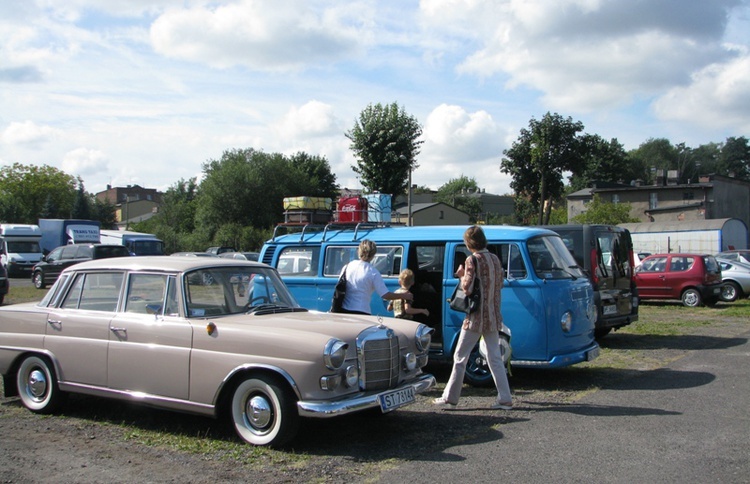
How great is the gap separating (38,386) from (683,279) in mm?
17160

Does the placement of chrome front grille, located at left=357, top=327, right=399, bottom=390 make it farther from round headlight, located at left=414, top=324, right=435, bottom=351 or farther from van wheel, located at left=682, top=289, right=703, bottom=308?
van wheel, located at left=682, top=289, right=703, bottom=308

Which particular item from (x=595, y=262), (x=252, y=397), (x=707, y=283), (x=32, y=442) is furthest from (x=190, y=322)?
(x=707, y=283)

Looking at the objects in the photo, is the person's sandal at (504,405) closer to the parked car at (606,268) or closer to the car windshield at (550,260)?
the car windshield at (550,260)

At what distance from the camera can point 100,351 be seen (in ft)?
21.5

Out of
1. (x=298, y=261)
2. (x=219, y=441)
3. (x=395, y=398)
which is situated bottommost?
(x=219, y=441)

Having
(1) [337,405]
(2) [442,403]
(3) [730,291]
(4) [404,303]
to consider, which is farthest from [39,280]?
(3) [730,291]

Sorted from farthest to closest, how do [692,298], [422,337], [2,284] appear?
1. [692,298]
2. [2,284]
3. [422,337]

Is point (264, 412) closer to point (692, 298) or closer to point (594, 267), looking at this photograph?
point (594, 267)

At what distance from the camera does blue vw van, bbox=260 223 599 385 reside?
7.96m

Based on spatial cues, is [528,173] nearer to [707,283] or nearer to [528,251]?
[707,283]

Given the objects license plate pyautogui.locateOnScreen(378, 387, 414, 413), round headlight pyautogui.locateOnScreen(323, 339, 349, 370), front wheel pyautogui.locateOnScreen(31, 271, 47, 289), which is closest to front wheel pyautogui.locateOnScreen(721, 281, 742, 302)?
license plate pyautogui.locateOnScreen(378, 387, 414, 413)

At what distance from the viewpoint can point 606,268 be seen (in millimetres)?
11750

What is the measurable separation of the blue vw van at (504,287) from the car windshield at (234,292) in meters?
2.51

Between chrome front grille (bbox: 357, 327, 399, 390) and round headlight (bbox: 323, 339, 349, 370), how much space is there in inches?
9.7
